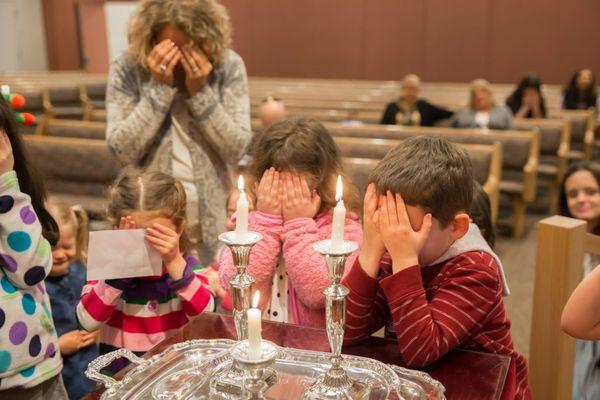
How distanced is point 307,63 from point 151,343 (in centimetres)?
1141

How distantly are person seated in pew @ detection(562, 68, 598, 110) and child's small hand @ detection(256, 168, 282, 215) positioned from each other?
26.7 ft

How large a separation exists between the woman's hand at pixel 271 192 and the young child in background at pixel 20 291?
1.70ft

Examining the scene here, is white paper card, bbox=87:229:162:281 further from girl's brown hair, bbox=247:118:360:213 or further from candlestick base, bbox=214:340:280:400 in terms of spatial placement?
candlestick base, bbox=214:340:280:400

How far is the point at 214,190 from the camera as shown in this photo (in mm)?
2307

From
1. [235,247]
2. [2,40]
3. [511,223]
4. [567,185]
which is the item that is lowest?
[511,223]

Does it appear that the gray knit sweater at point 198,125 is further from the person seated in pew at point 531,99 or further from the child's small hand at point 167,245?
the person seated in pew at point 531,99

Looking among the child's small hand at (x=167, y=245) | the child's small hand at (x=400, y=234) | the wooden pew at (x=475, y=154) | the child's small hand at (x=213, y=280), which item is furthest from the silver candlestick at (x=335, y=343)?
the wooden pew at (x=475, y=154)

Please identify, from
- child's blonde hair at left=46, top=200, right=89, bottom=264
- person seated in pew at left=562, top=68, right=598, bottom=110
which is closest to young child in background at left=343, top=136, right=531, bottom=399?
child's blonde hair at left=46, top=200, right=89, bottom=264

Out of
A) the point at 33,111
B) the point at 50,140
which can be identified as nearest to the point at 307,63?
the point at 33,111

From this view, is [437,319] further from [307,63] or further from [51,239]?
[307,63]

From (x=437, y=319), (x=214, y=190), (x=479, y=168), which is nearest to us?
(x=437, y=319)

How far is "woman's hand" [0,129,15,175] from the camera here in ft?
4.67

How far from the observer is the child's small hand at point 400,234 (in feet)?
3.86

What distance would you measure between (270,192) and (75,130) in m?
3.82
